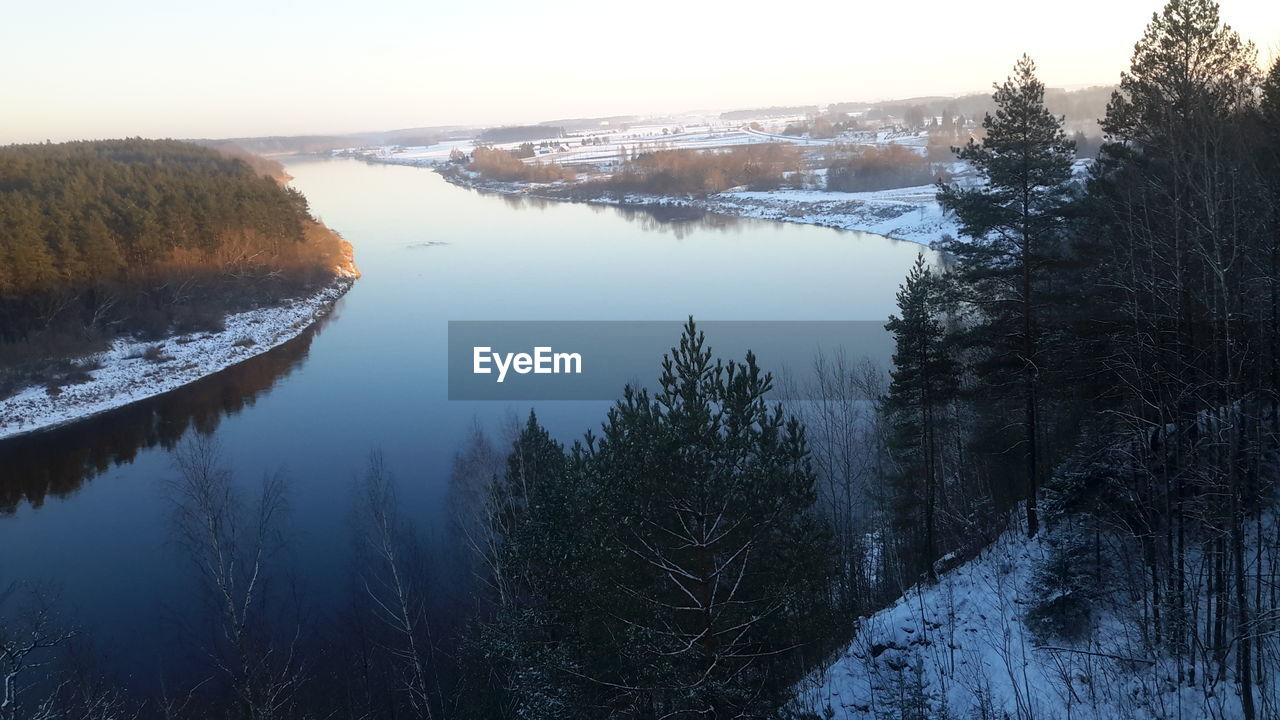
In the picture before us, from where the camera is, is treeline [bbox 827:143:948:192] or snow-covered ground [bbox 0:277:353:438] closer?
snow-covered ground [bbox 0:277:353:438]

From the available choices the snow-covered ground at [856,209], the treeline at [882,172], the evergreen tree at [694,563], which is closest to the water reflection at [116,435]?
the evergreen tree at [694,563]

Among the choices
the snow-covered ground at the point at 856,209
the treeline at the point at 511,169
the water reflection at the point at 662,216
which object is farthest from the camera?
the treeline at the point at 511,169

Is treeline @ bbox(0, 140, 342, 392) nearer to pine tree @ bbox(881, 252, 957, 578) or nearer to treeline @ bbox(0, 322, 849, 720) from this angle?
treeline @ bbox(0, 322, 849, 720)

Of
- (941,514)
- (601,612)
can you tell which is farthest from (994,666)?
(941,514)

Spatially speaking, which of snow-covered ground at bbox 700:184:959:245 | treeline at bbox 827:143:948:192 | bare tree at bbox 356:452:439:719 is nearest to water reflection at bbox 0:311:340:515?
bare tree at bbox 356:452:439:719

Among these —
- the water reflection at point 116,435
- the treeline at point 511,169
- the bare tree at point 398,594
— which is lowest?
the bare tree at point 398,594

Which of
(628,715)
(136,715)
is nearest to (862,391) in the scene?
(628,715)

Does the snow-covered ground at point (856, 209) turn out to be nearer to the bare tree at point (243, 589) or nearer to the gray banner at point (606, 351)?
the gray banner at point (606, 351)
